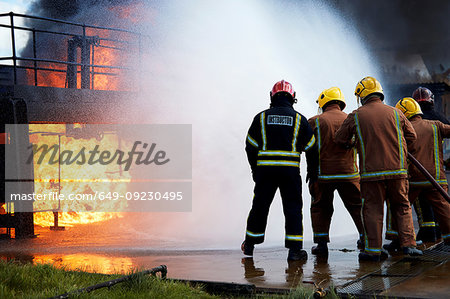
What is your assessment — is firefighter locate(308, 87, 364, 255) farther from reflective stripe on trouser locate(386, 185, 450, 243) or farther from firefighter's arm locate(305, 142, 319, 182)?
reflective stripe on trouser locate(386, 185, 450, 243)

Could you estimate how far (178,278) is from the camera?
421 cm

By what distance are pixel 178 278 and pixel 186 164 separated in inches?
225

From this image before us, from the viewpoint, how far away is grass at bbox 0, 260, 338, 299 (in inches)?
139

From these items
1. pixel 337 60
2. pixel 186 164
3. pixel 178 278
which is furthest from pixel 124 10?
pixel 178 278

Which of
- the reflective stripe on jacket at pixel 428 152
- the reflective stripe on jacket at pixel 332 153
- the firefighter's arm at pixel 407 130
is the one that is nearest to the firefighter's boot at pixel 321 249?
the reflective stripe on jacket at pixel 332 153

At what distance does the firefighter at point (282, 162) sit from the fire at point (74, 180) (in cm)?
558

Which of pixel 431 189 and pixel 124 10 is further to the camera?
pixel 124 10

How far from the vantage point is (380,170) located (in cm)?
511

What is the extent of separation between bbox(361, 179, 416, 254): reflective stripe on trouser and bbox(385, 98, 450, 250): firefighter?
40.3 inches

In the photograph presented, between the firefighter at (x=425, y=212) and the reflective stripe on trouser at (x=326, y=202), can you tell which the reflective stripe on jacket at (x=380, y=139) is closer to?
the reflective stripe on trouser at (x=326, y=202)

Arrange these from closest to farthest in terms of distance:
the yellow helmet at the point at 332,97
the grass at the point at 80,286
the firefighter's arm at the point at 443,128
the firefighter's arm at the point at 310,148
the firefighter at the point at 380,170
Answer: the grass at the point at 80,286
the firefighter at the point at 380,170
the firefighter's arm at the point at 310,148
the yellow helmet at the point at 332,97
the firefighter's arm at the point at 443,128

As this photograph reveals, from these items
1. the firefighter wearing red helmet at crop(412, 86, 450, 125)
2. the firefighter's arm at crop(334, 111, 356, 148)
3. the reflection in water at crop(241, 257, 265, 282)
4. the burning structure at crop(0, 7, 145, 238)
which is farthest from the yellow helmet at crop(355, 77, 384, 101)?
the burning structure at crop(0, 7, 145, 238)

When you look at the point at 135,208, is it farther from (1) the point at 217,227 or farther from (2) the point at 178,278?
(2) the point at 178,278

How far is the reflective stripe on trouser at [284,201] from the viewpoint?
523 centimetres
